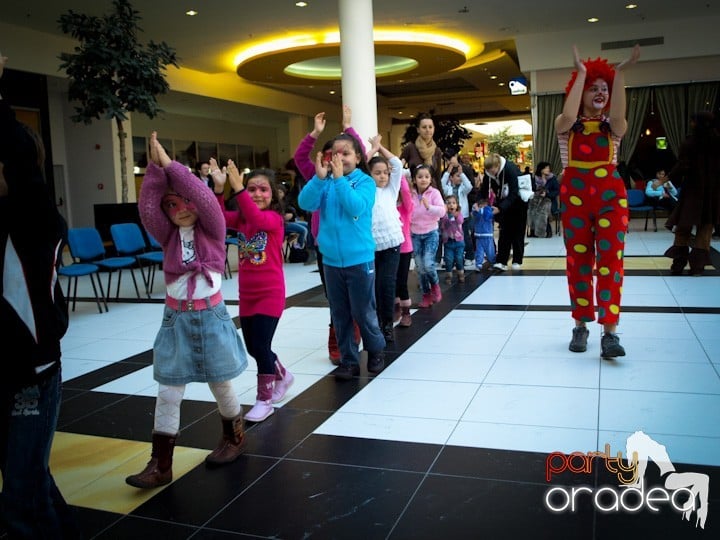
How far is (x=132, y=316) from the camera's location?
685 centimetres

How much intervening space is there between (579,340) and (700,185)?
381 centimetres

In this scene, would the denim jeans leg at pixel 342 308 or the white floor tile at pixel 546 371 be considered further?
the denim jeans leg at pixel 342 308

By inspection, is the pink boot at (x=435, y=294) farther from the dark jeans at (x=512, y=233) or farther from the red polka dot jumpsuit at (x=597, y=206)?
the dark jeans at (x=512, y=233)

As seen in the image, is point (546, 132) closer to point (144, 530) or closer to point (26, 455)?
point (144, 530)

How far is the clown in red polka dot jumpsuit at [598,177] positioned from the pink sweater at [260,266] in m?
1.99

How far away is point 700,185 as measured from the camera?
734 centimetres

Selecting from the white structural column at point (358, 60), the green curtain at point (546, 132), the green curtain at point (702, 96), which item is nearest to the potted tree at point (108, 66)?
the white structural column at point (358, 60)

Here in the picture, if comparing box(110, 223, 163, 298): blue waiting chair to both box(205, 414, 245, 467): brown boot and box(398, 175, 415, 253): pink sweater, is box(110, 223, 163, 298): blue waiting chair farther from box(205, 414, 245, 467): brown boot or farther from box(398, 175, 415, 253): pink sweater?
box(205, 414, 245, 467): brown boot

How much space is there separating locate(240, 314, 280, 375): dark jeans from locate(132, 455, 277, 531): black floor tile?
0.61 meters

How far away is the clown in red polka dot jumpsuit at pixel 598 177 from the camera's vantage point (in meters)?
4.23

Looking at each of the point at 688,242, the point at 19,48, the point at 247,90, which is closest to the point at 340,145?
the point at 688,242

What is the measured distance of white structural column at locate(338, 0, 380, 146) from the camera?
392 inches

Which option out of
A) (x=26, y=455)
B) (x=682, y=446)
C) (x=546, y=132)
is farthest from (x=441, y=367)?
(x=546, y=132)

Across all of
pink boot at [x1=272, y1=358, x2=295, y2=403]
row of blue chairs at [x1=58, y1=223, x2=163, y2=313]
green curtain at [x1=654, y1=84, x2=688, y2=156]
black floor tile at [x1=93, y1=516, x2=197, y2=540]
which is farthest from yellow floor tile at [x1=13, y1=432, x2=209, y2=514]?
green curtain at [x1=654, y1=84, x2=688, y2=156]
